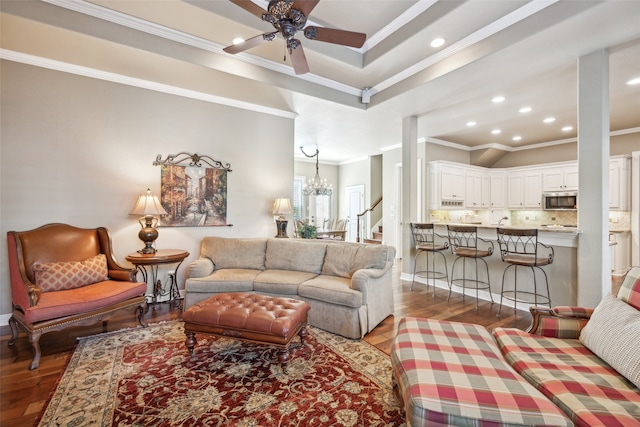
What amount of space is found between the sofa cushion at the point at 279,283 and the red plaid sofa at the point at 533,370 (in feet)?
5.02

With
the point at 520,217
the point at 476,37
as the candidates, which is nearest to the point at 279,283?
the point at 476,37

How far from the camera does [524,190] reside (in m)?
7.20

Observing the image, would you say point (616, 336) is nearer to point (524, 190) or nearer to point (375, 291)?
point (375, 291)

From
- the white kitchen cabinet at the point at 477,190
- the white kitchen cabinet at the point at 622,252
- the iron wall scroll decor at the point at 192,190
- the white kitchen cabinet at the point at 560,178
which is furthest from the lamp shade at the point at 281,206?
the white kitchen cabinet at the point at 622,252

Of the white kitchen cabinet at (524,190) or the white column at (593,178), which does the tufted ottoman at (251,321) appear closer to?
the white column at (593,178)

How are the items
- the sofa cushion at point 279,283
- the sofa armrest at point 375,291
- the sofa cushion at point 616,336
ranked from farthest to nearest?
the sofa cushion at point 279,283 < the sofa armrest at point 375,291 < the sofa cushion at point 616,336

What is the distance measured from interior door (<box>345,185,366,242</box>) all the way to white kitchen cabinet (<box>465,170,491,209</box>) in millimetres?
3009

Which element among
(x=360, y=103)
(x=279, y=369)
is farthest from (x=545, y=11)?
(x=279, y=369)

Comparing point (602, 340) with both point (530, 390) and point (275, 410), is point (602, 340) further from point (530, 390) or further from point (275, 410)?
point (275, 410)

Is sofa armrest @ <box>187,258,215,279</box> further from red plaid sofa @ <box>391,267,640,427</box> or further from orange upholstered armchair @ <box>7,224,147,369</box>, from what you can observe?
red plaid sofa @ <box>391,267,640,427</box>

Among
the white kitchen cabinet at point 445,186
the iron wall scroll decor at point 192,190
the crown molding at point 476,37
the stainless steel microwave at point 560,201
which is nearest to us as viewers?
the crown molding at point 476,37

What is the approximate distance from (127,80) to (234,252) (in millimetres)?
2635

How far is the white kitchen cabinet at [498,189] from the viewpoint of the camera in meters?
7.50

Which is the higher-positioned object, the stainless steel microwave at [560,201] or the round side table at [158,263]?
the stainless steel microwave at [560,201]
